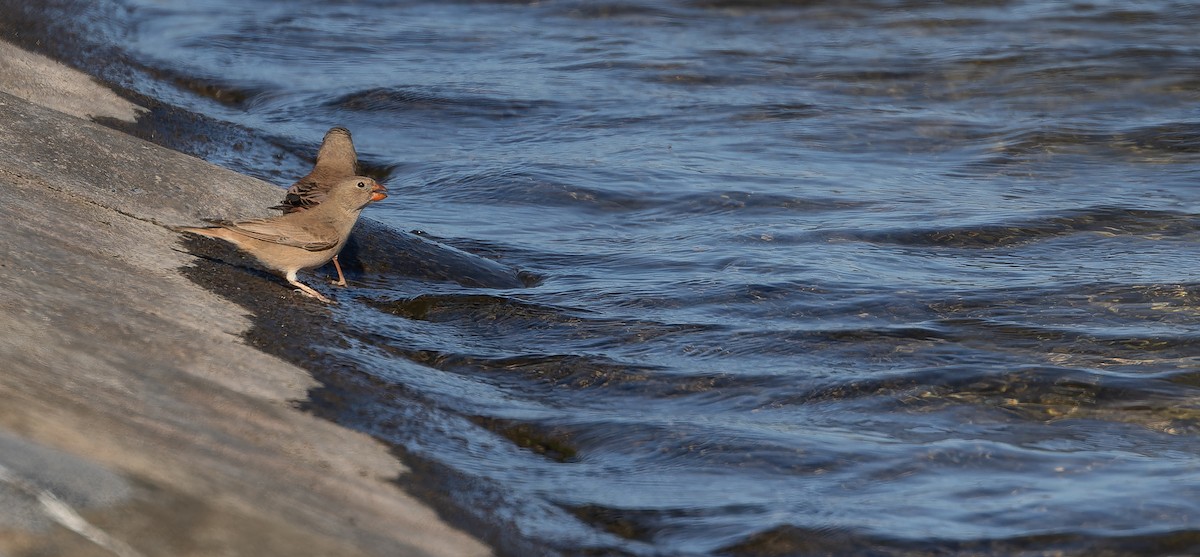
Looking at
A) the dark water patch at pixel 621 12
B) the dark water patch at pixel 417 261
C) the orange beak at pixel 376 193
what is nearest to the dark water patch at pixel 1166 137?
the dark water patch at pixel 417 261

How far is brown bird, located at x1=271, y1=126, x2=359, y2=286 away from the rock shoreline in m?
0.60

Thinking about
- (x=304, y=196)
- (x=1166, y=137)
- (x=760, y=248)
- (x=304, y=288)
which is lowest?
(x=760, y=248)

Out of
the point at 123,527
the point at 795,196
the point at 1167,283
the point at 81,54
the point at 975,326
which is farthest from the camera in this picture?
the point at 81,54

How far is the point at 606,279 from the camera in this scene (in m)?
7.56

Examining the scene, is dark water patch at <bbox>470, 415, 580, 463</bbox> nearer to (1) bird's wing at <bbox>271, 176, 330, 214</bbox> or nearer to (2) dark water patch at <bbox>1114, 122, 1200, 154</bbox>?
(1) bird's wing at <bbox>271, 176, 330, 214</bbox>

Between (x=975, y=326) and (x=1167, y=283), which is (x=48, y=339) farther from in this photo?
(x=1167, y=283)

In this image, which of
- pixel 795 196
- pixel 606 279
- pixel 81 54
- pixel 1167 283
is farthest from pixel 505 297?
pixel 81 54

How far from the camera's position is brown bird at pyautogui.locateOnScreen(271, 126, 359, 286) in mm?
6609

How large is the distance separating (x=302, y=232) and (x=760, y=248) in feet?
9.82

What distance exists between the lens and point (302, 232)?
6094 mm

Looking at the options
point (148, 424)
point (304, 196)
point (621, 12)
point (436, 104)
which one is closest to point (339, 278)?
point (304, 196)

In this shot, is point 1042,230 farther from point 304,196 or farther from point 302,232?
point 302,232

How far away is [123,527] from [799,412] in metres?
3.04

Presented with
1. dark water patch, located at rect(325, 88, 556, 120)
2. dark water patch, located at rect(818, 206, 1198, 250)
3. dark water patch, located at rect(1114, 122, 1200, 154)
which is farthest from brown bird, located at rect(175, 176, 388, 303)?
dark water patch, located at rect(1114, 122, 1200, 154)
